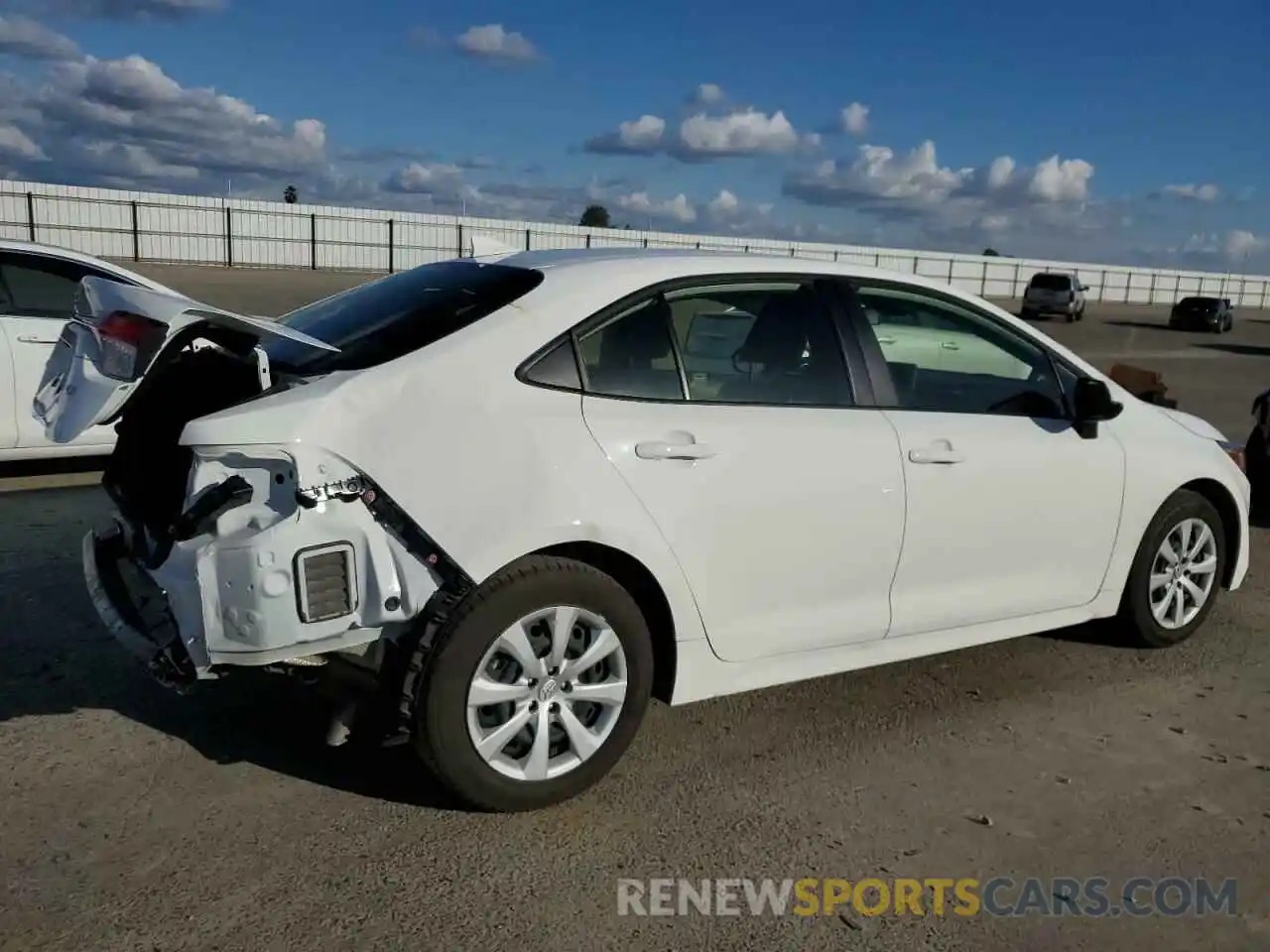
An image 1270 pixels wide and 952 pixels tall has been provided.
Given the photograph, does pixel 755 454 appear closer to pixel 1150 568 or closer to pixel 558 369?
pixel 558 369

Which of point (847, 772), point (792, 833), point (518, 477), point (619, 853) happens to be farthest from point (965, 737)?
point (518, 477)

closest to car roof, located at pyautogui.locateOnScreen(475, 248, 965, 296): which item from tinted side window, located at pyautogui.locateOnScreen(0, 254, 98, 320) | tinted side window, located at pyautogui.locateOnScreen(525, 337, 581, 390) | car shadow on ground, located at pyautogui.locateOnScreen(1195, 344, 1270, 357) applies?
tinted side window, located at pyautogui.locateOnScreen(525, 337, 581, 390)

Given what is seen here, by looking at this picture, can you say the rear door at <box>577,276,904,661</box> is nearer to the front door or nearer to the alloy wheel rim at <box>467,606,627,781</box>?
the front door

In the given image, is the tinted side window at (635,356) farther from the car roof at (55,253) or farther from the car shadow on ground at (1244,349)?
the car shadow on ground at (1244,349)

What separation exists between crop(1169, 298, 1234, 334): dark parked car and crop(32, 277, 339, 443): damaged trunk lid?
1763 inches

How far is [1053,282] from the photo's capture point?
4156 centimetres

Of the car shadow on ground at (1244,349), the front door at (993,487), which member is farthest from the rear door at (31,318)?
the car shadow on ground at (1244,349)

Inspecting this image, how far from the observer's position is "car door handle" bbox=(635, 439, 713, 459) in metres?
3.52

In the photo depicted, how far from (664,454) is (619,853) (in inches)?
47.1

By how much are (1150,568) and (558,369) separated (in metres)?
2.94

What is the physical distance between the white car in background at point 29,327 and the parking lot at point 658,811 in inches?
98.8

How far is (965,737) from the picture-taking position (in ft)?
13.7

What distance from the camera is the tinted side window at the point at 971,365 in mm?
4371

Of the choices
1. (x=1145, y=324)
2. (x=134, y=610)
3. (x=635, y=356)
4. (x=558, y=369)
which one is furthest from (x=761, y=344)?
(x=1145, y=324)
